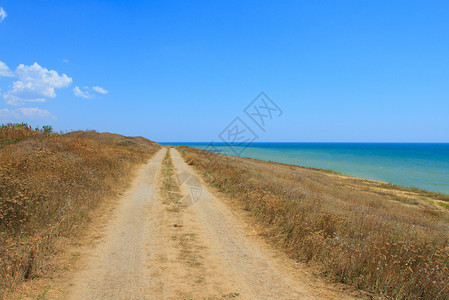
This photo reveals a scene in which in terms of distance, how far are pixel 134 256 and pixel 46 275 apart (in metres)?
1.51

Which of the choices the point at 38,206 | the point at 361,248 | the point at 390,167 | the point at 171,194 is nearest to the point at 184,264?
the point at 361,248

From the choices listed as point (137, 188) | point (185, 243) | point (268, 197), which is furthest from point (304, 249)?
point (137, 188)

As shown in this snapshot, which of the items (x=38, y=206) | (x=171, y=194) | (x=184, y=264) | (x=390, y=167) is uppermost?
(x=38, y=206)

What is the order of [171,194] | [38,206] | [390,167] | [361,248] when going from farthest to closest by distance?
[390,167], [171,194], [38,206], [361,248]

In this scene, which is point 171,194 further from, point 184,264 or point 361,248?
point 361,248

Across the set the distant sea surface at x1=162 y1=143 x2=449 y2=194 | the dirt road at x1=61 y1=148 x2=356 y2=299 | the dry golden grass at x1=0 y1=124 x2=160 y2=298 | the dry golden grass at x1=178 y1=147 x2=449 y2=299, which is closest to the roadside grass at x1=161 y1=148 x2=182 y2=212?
the dirt road at x1=61 y1=148 x2=356 y2=299

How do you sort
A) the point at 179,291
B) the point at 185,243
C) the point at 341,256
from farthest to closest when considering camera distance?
the point at 185,243
the point at 341,256
the point at 179,291

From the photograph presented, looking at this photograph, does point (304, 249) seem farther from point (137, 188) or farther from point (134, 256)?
point (137, 188)

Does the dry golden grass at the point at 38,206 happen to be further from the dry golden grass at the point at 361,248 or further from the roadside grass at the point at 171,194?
the dry golden grass at the point at 361,248

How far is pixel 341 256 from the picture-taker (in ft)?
15.6

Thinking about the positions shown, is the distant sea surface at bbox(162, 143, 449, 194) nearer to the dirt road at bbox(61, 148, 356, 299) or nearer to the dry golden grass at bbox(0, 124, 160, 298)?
the dry golden grass at bbox(0, 124, 160, 298)

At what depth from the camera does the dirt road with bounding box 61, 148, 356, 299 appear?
3969mm

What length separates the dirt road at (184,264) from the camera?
397cm

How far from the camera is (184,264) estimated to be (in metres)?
4.92
